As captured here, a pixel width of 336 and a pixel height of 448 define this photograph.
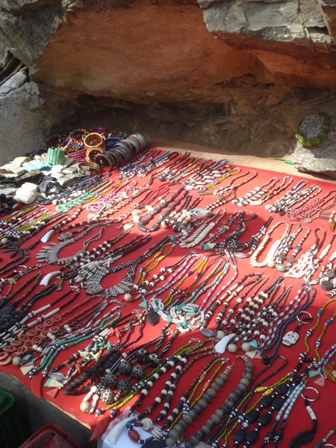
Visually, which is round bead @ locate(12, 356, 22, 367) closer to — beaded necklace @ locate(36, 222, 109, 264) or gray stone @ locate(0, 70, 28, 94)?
beaded necklace @ locate(36, 222, 109, 264)

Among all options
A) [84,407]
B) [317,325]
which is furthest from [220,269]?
[84,407]

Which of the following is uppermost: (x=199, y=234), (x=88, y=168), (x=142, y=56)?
(x=142, y=56)

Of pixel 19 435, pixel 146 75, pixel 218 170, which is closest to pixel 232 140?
pixel 218 170

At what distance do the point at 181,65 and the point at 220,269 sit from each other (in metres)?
2.76

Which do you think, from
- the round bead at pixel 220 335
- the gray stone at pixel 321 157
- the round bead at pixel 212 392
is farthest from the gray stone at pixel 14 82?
the round bead at pixel 212 392

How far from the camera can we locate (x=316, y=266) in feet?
12.1

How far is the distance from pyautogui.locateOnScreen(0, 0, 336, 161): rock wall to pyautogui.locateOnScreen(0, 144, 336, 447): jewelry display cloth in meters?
0.80

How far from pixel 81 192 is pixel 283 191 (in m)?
2.13

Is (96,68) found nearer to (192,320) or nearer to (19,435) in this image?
(192,320)

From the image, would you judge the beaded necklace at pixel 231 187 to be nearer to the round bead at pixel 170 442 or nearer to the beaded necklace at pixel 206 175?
the beaded necklace at pixel 206 175

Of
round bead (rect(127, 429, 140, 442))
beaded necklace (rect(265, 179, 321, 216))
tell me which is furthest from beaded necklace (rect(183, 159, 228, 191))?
round bead (rect(127, 429, 140, 442))

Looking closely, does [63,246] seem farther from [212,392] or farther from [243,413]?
[243,413]

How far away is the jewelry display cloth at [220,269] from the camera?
2.77 m

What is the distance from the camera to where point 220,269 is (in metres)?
3.82
